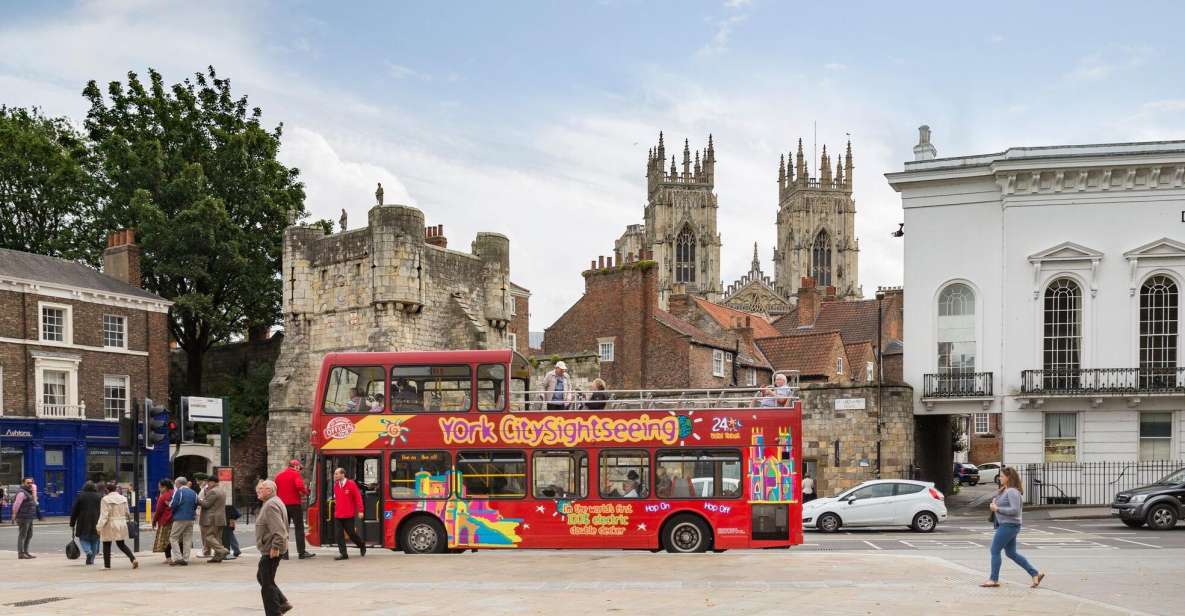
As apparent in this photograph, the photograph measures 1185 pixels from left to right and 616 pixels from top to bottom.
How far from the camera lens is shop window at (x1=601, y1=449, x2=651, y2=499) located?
20359 millimetres

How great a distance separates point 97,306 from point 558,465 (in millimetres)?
27786

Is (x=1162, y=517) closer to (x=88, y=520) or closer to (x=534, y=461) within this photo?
(x=534, y=461)

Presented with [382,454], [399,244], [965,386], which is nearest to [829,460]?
[965,386]

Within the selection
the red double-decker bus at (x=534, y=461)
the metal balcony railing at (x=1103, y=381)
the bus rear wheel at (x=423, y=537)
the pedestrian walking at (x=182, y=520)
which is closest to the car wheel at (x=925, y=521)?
the metal balcony railing at (x=1103, y=381)

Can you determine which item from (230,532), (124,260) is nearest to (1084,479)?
(230,532)

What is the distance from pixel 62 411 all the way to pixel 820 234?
105400mm

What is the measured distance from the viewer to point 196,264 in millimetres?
46094

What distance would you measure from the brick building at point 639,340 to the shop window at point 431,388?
24.4 m

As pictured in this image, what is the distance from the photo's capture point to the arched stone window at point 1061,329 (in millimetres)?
34594

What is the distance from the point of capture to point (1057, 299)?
34812 mm

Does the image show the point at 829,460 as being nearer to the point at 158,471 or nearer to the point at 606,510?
the point at 606,510

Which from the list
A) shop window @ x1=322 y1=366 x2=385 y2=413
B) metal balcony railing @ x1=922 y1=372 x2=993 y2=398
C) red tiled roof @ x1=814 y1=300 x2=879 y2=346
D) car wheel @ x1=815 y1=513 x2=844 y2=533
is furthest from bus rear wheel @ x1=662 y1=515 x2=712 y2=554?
red tiled roof @ x1=814 y1=300 x2=879 y2=346

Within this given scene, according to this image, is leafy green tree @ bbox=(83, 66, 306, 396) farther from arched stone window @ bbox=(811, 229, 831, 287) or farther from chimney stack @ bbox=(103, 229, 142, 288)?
arched stone window @ bbox=(811, 229, 831, 287)

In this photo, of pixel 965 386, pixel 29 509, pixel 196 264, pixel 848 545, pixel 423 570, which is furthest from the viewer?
pixel 196 264
